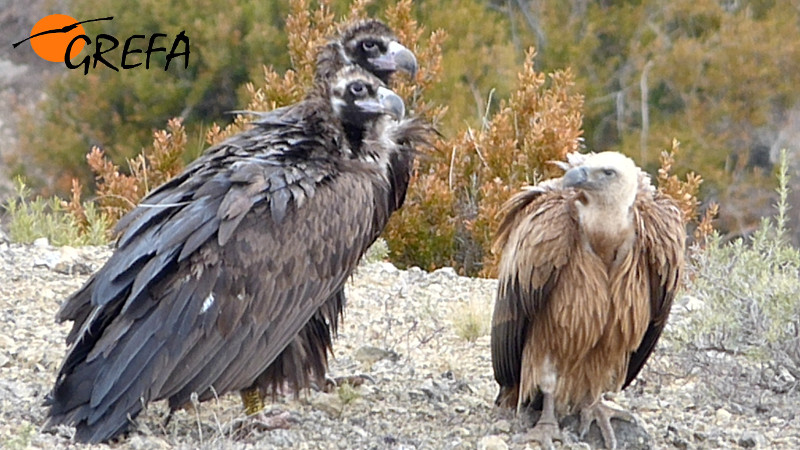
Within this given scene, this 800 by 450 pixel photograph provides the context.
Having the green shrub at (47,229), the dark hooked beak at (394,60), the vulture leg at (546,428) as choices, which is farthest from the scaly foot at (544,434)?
the green shrub at (47,229)

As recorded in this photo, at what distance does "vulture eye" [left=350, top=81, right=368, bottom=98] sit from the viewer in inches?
221

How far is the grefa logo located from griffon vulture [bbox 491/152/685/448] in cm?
1161

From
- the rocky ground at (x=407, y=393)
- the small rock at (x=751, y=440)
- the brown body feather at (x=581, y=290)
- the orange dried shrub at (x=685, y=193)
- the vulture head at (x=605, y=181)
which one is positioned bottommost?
the rocky ground at (x=407, y=393)

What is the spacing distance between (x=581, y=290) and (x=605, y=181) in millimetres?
424

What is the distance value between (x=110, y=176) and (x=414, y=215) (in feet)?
7.92

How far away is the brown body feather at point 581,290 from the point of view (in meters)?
5.02

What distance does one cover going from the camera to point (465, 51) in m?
18.5

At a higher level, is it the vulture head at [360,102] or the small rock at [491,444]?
the vulture head at [360,102]

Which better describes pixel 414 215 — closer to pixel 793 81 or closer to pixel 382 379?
pixel 382 379

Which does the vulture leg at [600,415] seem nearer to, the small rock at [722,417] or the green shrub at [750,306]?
the small rock at [722,417]

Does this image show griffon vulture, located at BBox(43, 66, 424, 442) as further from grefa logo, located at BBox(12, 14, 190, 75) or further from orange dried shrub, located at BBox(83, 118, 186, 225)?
grefa logo, located at BBox(12, 14, 190, 75)

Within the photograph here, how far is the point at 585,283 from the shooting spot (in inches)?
198

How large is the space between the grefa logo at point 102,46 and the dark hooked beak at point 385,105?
10.9 metres

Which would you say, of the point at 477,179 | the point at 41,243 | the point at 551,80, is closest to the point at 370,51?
the point at 41,243
